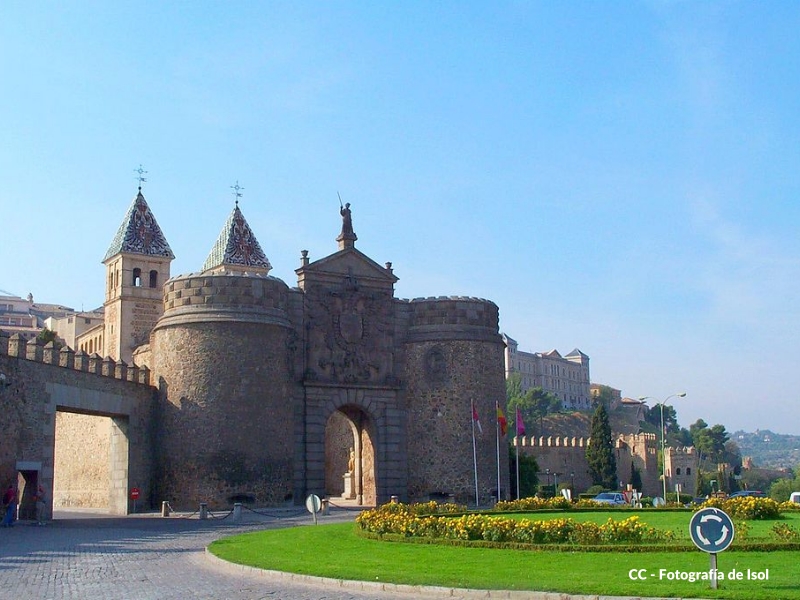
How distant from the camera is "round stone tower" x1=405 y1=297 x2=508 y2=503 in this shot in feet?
155

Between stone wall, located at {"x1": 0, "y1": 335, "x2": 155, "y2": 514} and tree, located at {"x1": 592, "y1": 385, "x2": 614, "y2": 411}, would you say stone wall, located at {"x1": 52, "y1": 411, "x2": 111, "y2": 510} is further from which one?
tree, located at {"x1": 592, "y1": 385, "x2": 614, "y2": 411}

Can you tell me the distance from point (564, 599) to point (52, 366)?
1030 inches

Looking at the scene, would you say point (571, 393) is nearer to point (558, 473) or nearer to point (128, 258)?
point (558, 473)

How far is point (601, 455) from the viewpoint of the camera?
281ft

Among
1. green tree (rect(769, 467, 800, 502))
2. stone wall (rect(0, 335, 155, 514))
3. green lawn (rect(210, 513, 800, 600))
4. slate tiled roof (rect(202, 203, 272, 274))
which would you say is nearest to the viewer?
green lawn (rect(210, 513, 800, 600))

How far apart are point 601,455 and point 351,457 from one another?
36.1m

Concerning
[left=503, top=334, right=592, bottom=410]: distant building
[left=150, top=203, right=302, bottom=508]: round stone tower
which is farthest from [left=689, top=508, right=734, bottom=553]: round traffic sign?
[left=503, top=334, right=592, bottom=410]: distant building

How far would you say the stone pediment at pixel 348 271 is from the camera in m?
46.4

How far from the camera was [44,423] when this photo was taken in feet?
113

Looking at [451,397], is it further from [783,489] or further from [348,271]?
[783,489]

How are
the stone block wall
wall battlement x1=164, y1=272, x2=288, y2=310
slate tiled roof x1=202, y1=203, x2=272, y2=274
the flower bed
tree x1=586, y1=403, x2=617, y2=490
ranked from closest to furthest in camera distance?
1. the flower bed
2. the stone block wall
3. wall battlement x1=164, y1=272, x2=288, y2=310
4. slate tiled roof x1=202, y1=203, x2=272, y2=274
5. tree x1=586, y1=403, x2=617, y2=490

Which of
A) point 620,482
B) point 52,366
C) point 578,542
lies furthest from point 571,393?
point 578,542

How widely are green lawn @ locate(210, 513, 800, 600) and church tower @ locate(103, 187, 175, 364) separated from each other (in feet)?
138

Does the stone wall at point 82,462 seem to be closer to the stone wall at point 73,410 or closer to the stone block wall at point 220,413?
the stone wall at point 73,410
